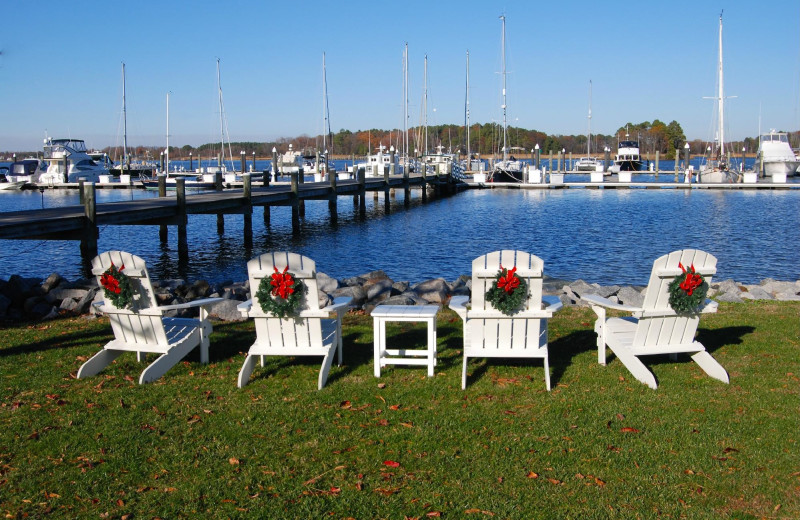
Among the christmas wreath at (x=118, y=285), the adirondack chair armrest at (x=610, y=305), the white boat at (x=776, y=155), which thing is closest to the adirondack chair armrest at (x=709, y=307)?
the adirondack chair armrest at (x=610, y=305)

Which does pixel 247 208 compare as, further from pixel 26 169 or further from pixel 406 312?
pixel 26 169

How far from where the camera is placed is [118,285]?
22.3ft

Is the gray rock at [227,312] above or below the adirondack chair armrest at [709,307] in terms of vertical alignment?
below

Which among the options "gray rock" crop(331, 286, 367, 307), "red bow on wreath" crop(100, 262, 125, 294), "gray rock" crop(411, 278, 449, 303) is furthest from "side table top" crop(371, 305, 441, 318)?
"gray rock" crop(411, 278, 449, 303)

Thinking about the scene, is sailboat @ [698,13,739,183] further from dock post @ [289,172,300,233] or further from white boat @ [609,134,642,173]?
dock post @ [289,172,300,233]

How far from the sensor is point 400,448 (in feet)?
16.9

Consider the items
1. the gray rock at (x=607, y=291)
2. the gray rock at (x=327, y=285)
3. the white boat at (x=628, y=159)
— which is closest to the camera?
the gray rock at (x=607, y=291)

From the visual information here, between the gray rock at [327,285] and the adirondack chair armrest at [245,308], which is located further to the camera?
the gray rock at [327,285]

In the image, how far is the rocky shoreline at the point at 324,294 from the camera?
10.7 meters

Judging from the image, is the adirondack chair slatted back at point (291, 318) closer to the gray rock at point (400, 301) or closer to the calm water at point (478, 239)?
the gray rock at point (400, 301)

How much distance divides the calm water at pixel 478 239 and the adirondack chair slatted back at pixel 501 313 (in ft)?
39.7

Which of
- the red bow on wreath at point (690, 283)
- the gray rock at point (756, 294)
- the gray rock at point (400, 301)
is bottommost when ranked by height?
the gray rock at point (756, 294)

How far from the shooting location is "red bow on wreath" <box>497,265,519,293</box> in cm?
638

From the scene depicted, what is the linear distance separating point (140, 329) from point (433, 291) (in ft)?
21.9
